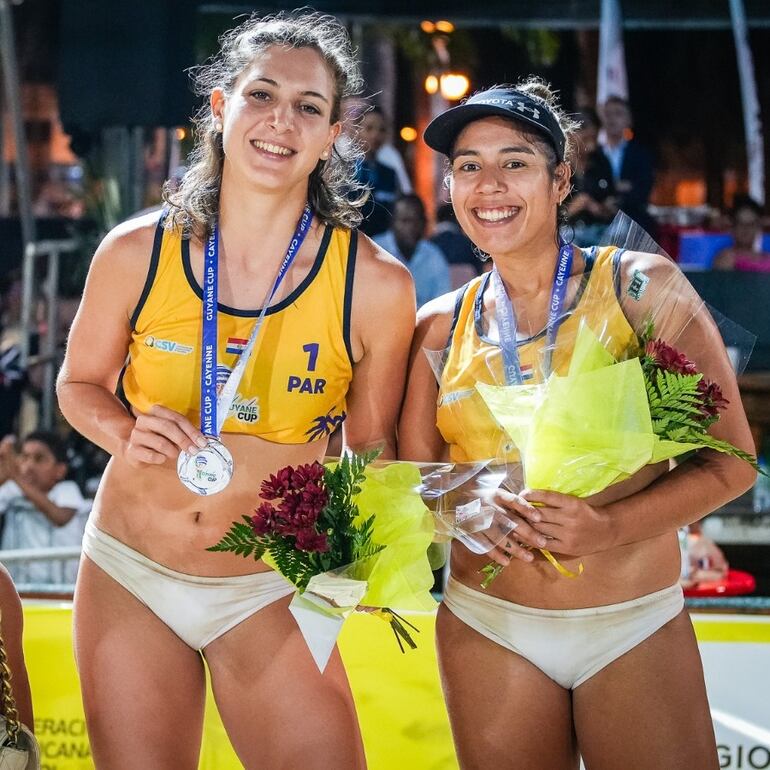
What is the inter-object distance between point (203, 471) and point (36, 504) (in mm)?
3427

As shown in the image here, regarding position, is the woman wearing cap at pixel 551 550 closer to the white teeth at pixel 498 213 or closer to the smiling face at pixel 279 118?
the white teeth at pixel 498 213

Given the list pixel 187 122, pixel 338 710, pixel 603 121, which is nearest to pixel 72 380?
pixel 338 710

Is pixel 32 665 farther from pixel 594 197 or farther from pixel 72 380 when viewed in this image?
pixel 594 197

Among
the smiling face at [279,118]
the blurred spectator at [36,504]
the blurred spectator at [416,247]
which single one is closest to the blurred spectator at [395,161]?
the blurred spectator at [416,247]

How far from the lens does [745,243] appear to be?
610 cm

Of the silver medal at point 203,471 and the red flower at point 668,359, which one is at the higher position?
the red flower at point 668,359

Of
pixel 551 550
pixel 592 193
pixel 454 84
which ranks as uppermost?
pixel 454 84

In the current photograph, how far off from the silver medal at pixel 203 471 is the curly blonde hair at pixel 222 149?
495 millimetres

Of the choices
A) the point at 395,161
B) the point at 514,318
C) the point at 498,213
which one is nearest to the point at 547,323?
the point at 514,318

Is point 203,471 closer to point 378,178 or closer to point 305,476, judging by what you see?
point 305,476

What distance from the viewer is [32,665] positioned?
3.39 meters

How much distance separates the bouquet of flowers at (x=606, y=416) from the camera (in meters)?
2.10

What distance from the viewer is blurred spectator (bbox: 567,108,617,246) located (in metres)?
5.72

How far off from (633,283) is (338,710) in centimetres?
104
